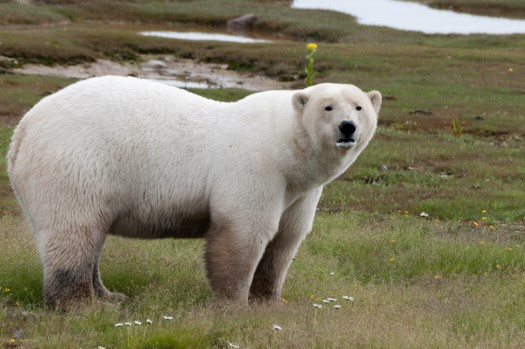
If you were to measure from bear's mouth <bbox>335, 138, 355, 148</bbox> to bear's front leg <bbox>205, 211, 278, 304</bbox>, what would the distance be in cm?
100

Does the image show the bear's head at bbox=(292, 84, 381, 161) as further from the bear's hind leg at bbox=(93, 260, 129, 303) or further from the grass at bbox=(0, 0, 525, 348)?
the bear's hind leg at bbox=(93, 260, 129, 303)

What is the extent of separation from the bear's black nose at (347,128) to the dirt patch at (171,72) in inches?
1036

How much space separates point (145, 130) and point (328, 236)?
420 centimetres

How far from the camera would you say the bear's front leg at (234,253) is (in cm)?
757

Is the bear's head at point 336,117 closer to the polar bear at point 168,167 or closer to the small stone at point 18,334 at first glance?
the polar bear at point 168,167

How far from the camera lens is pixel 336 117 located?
23.8 ft

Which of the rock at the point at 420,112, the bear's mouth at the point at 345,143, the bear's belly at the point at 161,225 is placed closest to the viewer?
the bear's mouth at the point at 345,143

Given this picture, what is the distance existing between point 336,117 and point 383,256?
366 centimetres

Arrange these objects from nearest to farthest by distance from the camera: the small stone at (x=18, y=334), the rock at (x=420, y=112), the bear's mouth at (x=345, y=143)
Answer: the small stone at (x=18, y=334) → the bear's mouth at (x=345, y=143) → the rock at (x=420, y=112)

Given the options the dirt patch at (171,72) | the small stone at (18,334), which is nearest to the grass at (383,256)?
the small stone at (18,334)

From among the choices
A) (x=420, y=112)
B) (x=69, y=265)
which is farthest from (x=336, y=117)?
(x=420, y=112)

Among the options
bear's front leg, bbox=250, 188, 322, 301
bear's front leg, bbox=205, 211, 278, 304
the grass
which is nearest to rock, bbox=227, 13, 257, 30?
the grass

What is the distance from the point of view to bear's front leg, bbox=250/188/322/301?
8164 mm

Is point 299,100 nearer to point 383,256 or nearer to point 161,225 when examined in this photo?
point 161,225
